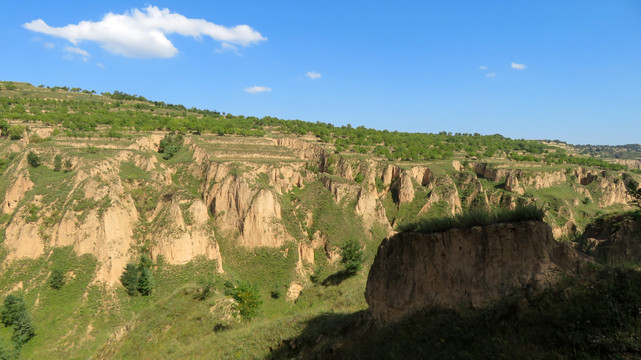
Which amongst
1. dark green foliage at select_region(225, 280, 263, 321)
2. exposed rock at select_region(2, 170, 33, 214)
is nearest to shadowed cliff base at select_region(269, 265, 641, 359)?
dark green foliage at select_region(225, 280, 263, 321)

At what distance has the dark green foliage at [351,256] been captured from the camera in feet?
117

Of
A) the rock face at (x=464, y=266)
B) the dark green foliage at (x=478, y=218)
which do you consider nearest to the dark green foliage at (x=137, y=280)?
the rock face at (x=464, y=266)

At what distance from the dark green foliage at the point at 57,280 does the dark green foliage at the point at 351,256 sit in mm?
29950

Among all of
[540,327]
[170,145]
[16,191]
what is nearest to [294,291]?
[540,327]

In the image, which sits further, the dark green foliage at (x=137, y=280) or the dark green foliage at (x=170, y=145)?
the dark green foliage at (x=170, y=145)

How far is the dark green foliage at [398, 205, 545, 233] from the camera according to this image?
10.7 metres

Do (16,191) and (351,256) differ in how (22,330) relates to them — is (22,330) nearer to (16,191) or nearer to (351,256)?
(16,191)

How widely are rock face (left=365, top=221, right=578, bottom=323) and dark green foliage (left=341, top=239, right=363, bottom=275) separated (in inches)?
867

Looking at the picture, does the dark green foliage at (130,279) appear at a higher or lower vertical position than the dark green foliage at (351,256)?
lower

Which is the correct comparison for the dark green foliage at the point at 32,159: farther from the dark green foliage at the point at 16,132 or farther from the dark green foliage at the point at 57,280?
the dark green foliage at the point at 57,280

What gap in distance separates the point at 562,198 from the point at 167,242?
242 ft

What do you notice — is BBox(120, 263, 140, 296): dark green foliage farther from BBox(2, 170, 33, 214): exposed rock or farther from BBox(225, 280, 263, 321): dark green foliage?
BBox(2, 170, 33, 214): exposed rock

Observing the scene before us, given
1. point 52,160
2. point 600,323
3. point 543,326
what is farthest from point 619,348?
point 52,160

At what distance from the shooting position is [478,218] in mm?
11375
